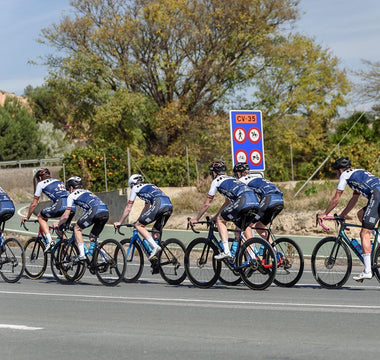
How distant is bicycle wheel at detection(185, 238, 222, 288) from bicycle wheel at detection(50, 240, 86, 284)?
2011 mm

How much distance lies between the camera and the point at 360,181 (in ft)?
38.5

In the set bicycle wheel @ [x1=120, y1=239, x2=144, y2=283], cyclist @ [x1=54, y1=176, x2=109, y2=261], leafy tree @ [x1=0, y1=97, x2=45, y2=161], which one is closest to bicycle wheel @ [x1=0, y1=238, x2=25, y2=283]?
cyclist @ [x1=54, y1=176, x2=109, y2=261]

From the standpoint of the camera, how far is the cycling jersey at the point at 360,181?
1170cm

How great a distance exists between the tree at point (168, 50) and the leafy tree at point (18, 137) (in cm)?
1968

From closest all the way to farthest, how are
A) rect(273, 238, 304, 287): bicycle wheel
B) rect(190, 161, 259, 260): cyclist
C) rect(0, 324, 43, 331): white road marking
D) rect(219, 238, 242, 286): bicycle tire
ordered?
rect(0, 324, 43, 331): white road marking < rect(273, 238, 304, 287): bicycle wheel < rect(190, 161, 259, 260): cyclist < rect(219, 238, 242, 286): bicycle tire

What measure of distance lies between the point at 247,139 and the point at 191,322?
33.4 feet

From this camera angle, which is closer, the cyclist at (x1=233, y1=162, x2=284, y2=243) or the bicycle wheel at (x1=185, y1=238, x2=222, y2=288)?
the bicycle wheel at (x1=185, y1=238, x2=222, y2=288)

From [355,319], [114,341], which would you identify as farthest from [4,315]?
[355,319]

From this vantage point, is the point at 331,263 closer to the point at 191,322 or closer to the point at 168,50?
the point at 191,322

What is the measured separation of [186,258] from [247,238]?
1.06 m

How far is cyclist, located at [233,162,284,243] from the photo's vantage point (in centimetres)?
1287

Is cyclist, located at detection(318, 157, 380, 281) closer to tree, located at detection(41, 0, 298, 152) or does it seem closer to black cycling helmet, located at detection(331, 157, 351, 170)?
black cycling helmet, located at detection(331, 157, 351, 170)

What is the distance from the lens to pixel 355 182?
38.7ft

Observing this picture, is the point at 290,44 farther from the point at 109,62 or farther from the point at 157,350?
the point at 157,350
